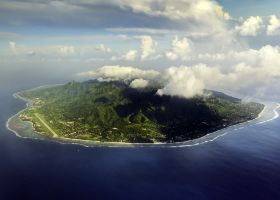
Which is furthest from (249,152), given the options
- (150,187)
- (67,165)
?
(67,165)

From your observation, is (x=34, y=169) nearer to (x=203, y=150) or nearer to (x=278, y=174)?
(x=203, y=150)

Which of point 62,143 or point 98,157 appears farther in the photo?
point 62,143

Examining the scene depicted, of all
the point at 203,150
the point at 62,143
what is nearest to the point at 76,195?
the point at 62,143

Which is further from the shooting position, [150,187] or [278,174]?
[278,174]

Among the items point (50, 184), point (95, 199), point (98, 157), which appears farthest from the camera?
point (98, 157)

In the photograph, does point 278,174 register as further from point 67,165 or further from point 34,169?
point 34,169

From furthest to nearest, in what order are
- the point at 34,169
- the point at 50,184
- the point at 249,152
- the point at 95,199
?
1. the point at 249,152
2. the point at 34,169
3. the point at 50,184
4. the point at 95,199
